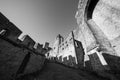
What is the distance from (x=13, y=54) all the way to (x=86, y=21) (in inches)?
304

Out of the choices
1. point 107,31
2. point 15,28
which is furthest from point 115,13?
point 15,28

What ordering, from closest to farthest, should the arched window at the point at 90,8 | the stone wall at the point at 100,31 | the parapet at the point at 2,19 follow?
the parapet at the point at 2,19 → the stone wall at the point at 100,31 → the arched window at the point at 90,8

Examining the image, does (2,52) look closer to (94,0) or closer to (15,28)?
(15,28)

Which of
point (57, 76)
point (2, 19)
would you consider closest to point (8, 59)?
point (2, 19)

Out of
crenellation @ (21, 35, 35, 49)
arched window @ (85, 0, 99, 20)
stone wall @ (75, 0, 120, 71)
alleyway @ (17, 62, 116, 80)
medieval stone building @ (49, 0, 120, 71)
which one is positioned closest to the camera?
alleyway @ (17, 62, 116, 80)

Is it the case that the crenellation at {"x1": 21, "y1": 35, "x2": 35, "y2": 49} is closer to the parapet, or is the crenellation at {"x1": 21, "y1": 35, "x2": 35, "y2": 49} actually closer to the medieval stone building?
the parapet

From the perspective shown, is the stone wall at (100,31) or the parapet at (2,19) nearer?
the parapet at (2,19)

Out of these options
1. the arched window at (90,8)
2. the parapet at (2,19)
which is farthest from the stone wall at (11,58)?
the arched window at (90,8)

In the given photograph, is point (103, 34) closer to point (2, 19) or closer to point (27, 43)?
point (27, 43)

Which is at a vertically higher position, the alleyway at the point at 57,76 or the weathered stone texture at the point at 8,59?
the weathered stone texture at the point at 8,59

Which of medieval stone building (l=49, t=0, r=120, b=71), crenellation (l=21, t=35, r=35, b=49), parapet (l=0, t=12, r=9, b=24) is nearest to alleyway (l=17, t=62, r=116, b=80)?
medieval stone building (l=49, t=0, r=120, b=71)

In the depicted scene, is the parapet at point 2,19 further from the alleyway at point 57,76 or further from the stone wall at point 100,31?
the stone wall at point 100,31

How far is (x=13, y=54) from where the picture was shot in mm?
3189

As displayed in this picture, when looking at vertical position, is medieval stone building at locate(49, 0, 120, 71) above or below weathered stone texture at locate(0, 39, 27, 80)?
above
